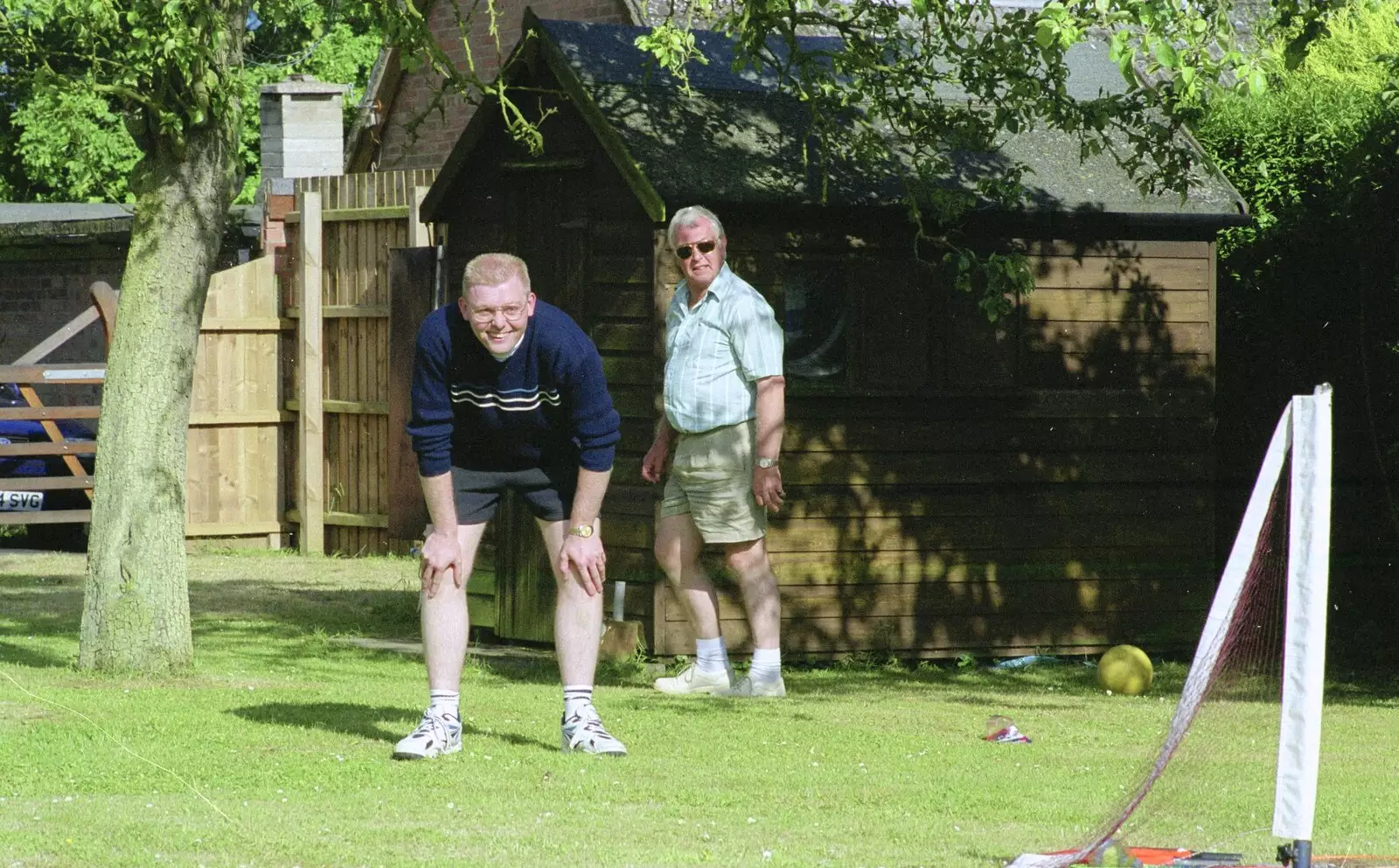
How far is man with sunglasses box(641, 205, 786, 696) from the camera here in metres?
8.79

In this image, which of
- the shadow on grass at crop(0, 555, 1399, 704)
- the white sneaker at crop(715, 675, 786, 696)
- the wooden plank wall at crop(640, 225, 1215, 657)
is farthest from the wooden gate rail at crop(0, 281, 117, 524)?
the white sneaker at crop(715, 675, 786, 696)

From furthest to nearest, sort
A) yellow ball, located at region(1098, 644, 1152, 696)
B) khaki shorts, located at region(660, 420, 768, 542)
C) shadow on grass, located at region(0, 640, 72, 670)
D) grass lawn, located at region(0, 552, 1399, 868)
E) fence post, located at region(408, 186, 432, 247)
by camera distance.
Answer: fence post, located at region(408, 186, 432, 247)
yellow ball, located at region(1098, 644, 1152, 696)
shadow on grass, located at region(0, 640, 72, 670)
khaki shorts, located at region(660, 420, 768, 542)
grass lawn, located at region(0, 552, 1399, 868)

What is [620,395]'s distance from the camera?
403 inches

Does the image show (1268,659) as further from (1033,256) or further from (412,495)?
(412,495)

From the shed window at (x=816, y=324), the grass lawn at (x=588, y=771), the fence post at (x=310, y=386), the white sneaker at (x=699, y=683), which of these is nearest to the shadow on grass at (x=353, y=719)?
the grass lawn at (x=588, y=771)

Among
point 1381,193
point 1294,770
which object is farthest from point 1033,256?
point 1294,770

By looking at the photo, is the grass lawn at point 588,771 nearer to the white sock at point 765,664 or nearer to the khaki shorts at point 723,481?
the white sock at point 765,664

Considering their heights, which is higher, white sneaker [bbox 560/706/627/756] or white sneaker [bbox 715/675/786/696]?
white sneaker [bbox 560/706/627/756]

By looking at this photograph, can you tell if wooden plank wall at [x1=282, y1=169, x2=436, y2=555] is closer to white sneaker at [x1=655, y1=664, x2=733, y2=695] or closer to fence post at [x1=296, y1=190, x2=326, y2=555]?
fence post at [x1=296, y1=190, x2=326, y2=555]

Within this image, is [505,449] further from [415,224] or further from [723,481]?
[415,224]

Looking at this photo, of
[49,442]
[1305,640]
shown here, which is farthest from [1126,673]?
[49,442]

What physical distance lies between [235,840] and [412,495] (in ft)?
24.0

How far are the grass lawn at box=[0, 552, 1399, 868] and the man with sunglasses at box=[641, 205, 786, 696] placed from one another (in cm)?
39

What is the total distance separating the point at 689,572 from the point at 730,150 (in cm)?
253
